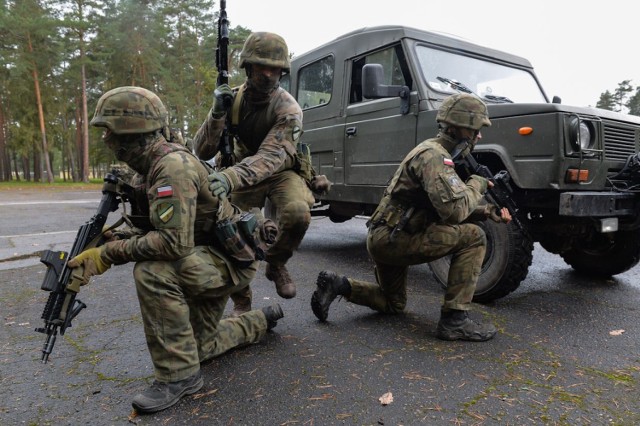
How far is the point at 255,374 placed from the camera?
2396mm

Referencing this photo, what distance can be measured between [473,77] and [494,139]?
121 cm

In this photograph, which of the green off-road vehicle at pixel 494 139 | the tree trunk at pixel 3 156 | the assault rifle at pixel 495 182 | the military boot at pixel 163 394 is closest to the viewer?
the military boot at pixel 163 394

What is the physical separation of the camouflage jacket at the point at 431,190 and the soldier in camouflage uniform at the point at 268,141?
2.02 feet

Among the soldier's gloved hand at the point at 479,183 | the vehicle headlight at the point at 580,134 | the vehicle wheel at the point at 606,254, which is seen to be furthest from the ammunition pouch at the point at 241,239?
the vehicle wheel at the point at 606,254

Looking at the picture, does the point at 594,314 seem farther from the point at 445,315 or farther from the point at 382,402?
the point at 382,402

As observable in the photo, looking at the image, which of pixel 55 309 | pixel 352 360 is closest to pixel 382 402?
pixel 352 360

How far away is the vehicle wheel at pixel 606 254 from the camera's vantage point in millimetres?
4029

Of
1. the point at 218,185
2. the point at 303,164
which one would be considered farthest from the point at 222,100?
the point at 218,185

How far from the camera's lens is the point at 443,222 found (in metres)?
2.94

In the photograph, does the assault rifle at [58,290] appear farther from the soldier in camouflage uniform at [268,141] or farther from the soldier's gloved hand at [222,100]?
the soldier's gloved hand at [222,100]

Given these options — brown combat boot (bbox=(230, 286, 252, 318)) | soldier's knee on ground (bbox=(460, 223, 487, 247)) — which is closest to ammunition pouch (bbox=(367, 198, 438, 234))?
soldier's knee on ground (bbox=(460, 223, 487, 247))

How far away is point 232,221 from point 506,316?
2.20m

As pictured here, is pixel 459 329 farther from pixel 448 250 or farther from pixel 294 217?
pixel 294 217

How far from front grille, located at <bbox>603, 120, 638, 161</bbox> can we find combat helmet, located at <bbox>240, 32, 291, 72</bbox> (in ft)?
7.83
